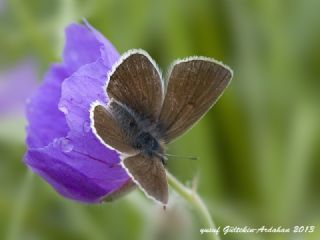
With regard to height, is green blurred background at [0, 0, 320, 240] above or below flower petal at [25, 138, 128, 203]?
below

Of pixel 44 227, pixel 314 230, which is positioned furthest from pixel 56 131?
pixel 44 227

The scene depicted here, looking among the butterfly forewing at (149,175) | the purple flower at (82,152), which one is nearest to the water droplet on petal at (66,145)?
the purple flower at (82,152)

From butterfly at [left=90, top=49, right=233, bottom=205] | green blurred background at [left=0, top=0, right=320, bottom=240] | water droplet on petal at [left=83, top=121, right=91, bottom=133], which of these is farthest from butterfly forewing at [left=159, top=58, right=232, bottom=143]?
green blurred background at [left=0, top=0, right=320, bottom=240]

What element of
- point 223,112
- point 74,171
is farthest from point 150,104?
point 223,112

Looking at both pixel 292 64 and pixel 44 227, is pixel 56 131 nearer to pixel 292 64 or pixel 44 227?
pixel 44 227

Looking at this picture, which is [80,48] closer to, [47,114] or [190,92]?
[47,114]

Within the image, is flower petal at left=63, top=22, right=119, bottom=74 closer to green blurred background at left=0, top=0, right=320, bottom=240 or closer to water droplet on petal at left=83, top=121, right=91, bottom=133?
water droplet on petal at left=83, top=121, right=91, bottom=133
